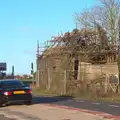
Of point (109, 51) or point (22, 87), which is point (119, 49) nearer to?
point (109, 51)

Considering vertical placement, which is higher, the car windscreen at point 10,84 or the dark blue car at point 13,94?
the car windscreen at point 10,84

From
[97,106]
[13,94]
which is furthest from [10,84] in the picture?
[97,106]

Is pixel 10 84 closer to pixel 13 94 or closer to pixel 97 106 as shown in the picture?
pixel 13 94

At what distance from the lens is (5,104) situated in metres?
25.6

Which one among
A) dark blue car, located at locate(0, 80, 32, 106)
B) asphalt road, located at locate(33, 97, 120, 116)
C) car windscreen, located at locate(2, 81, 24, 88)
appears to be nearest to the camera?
asphalt road, located at locate(33, 97, 120, 116)

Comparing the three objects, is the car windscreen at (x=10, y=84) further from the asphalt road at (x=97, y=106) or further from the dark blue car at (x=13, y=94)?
the asphalt road at (x=97, y=106)

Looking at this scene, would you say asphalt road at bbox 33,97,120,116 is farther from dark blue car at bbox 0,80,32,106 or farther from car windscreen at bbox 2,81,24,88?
car windscreen at bbox 2,81,24,88

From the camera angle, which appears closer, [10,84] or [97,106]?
[97,106]

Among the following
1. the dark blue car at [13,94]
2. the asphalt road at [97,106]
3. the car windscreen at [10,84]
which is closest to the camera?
the asphalt road at [97,106]

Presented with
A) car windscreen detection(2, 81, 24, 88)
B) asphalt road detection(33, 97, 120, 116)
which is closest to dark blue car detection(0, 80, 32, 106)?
car windscreen detection(2, 81, 24, 88)

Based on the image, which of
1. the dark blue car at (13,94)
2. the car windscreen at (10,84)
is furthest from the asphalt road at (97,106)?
the car windscreen at (10,84)

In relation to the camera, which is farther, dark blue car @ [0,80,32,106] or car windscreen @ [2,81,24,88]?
car windscreen @ [2,81,24,88]

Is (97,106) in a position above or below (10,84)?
below

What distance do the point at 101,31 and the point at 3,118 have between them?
3218 cm
